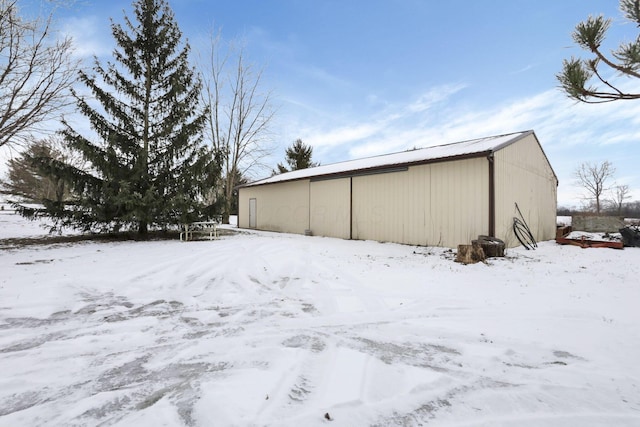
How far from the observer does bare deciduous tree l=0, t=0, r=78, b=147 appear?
8070 mm

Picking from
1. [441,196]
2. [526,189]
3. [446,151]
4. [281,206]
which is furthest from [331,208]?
[526,189]

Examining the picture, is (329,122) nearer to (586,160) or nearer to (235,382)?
(235,382)

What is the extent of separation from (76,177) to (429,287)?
11.5m

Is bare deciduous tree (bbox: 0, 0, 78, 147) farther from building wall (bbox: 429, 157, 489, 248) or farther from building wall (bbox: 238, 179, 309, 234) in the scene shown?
building wall (bbox: 429, 157, 489, 248)

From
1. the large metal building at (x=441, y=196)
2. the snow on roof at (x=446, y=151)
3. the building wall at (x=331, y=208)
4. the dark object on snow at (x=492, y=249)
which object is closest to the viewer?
the dark object on snow at (x=492, y=249)

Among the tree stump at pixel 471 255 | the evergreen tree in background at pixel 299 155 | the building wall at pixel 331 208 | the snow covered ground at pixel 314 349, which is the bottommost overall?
the snow covered ground at pixel 314 349

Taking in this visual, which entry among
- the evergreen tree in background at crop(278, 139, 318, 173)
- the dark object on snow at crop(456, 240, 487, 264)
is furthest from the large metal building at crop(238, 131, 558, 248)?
the evergreen tree in background at crop(278, 139, 318, 173)

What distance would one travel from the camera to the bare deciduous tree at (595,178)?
3344cm

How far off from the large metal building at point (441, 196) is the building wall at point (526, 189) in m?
0.03

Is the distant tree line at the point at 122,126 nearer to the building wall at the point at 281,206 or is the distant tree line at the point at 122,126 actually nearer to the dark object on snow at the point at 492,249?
the building wall at the point at 281,206

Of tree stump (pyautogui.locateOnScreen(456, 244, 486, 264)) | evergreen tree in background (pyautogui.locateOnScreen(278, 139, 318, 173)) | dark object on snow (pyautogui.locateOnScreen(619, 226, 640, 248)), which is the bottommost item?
tree stump (pyautogui.locateOnScreen(456, 244, 486, 264))

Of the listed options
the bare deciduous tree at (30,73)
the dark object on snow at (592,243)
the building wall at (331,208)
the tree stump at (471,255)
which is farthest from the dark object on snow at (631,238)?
the bare deciduous tree at (30,73)

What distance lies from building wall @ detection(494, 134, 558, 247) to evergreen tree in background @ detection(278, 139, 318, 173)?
22.9 m

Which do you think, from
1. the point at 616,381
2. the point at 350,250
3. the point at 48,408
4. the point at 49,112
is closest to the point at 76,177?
the point at 49,112
